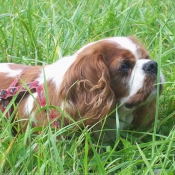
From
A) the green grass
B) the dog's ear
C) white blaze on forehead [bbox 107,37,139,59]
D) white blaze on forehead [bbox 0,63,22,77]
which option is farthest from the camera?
white blaze on forehead [bbox 0,63,22,77]

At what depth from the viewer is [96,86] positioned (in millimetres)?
3041

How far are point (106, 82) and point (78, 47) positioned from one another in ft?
4.08

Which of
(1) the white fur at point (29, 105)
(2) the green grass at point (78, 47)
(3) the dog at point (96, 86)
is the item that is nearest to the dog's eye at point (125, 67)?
(3) the dog at point (96, 86)

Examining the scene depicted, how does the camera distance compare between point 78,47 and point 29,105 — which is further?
point 78,47

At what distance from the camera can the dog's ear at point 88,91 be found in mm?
3014

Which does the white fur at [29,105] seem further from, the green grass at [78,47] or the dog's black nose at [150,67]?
the dog's black nose at [150,67]

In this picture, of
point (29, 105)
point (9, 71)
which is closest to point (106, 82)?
point (29, 105)

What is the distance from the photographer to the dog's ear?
3.01 m

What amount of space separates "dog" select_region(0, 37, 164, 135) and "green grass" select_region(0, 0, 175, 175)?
13cm

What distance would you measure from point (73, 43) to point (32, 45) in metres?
0.35

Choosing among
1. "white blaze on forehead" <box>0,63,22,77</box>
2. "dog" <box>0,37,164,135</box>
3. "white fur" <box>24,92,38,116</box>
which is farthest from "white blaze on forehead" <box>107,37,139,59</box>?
"white blaze on forehead" <box>0,63,22,77</box>

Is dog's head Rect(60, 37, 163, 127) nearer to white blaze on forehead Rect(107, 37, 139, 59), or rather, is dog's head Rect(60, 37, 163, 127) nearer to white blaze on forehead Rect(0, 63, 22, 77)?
white blaze on forehead Rect(107, 37, 139, 59)

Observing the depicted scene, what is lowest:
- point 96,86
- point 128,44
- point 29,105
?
point 29,105

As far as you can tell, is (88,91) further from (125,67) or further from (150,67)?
(150,67)
